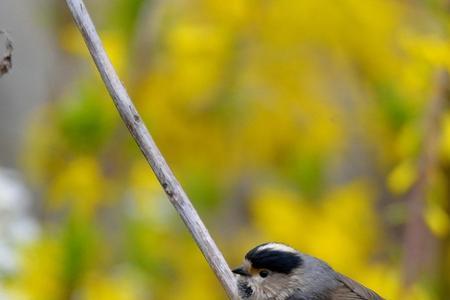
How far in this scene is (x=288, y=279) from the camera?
2277mm

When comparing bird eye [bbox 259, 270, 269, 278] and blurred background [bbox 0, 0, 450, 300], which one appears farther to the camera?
blurred background [bbox 0, 0, 450, 300]

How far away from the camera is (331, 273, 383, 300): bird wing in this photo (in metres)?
2.28

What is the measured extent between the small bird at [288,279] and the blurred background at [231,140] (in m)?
0.20

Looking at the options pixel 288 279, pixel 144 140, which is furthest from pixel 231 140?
pixel 144 140

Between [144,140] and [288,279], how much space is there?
0.51 meters

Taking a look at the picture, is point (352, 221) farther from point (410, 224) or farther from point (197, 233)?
point (197, 233)

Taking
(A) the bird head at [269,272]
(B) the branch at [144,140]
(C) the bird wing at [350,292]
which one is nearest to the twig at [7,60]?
(B) the branch at [144,140]

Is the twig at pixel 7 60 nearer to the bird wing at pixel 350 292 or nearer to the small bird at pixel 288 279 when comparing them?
the small bird at pixel 288 279

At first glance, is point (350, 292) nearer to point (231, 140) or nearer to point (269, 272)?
point (269, 272)

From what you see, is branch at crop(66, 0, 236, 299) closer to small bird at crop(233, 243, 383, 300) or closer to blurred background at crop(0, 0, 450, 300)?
small bird at crop(233, 243, 383, 300)

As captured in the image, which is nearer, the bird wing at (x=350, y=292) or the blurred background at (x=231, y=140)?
the bird wing at (x=350, y=292)

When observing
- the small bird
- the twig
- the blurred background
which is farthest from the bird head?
the twig

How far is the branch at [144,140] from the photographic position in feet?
6.21

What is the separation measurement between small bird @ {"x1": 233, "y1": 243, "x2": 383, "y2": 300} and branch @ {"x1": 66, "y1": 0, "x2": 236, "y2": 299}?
29 centimetres
